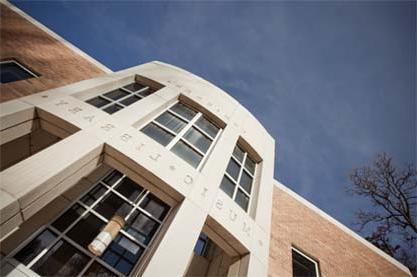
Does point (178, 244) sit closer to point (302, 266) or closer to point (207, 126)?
point (207, 126)

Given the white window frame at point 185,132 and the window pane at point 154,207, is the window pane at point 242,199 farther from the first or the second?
the window pane at point 154,207

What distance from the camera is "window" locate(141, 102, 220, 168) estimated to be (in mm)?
6188

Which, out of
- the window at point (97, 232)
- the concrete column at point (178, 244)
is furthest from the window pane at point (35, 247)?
the concrete column at point (178, 244)

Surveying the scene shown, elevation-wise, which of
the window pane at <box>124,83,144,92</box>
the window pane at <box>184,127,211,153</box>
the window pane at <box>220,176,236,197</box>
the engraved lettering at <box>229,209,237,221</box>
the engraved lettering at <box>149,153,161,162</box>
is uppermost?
the window pane at <box>124,83,144,92</box>

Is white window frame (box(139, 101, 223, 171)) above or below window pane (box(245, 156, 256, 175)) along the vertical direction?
below

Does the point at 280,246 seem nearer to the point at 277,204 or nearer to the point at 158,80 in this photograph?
the point at 277,204

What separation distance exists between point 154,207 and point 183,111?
3.02 m

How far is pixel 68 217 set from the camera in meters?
5.87

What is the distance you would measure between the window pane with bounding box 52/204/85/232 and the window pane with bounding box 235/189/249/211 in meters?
3.99

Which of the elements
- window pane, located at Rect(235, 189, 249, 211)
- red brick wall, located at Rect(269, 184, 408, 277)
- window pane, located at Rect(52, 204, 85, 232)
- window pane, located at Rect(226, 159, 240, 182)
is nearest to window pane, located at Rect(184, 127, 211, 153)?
window pane, located at Rect(226, 159, 240, 182)

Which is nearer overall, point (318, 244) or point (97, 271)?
point (97, 271)

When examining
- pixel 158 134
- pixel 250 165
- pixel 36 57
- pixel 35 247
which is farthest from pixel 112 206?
pixel 36 57

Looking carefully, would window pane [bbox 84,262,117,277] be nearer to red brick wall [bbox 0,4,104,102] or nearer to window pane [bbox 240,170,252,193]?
window pane [bbox 240,170,252,193]

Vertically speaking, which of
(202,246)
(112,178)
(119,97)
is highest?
(119,97)
